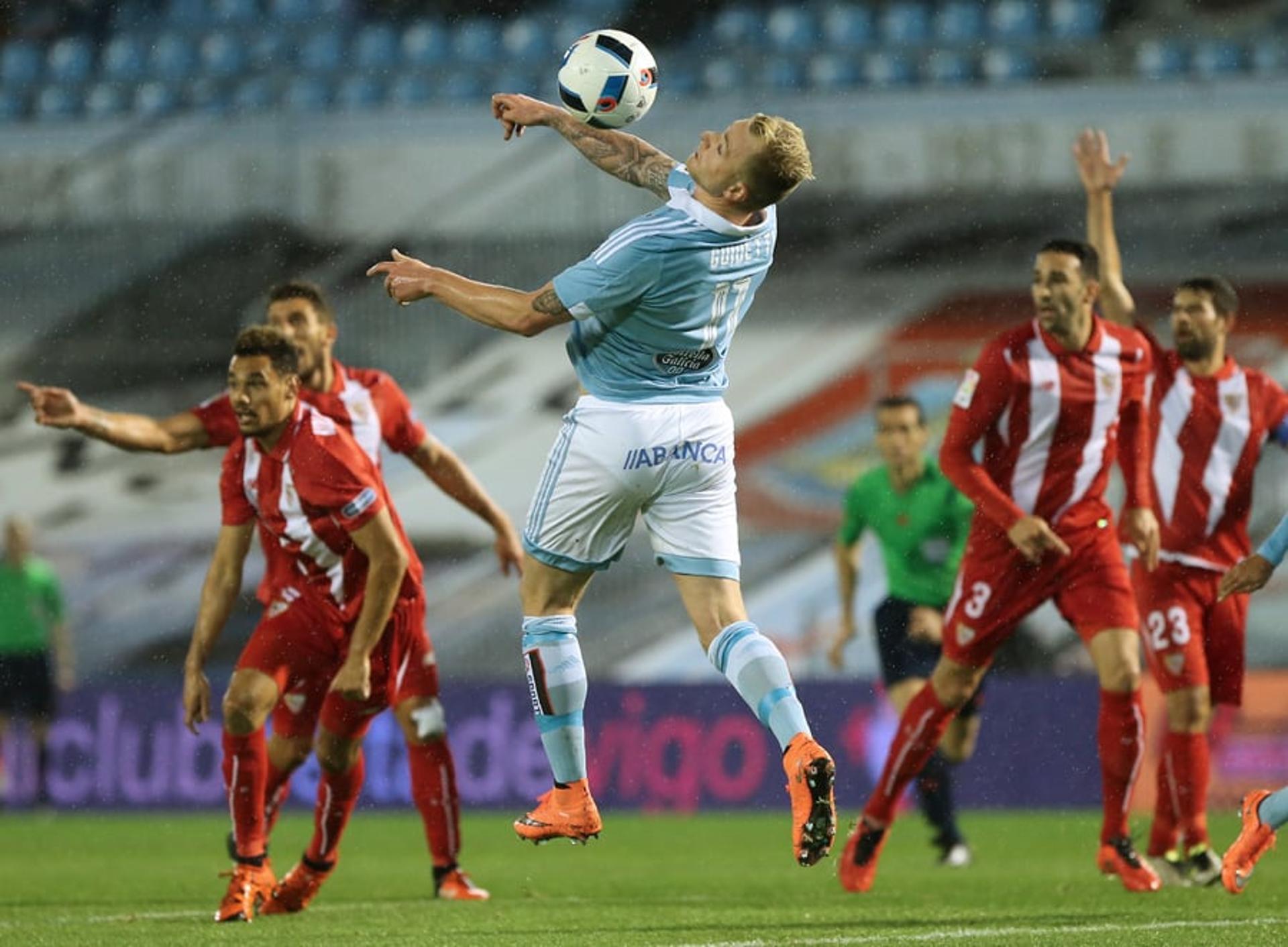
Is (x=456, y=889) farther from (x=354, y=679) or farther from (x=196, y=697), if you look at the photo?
(x=196, y=697)

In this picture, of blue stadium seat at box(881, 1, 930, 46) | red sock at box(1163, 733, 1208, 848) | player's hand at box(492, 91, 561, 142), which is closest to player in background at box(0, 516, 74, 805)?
Result: blue stadium seat at box(881, 1, 930, 46)

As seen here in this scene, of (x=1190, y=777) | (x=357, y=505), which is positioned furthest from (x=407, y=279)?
(x=1190, y=777)

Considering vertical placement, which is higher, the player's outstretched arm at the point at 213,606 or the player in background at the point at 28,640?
the player's outstretched arm at the point at 213,606

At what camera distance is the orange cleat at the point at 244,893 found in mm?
6707

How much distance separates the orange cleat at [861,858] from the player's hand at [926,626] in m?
2.07

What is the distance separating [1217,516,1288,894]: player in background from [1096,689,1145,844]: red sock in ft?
4.12

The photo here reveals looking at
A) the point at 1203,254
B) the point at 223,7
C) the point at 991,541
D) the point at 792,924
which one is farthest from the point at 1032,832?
the point at 223,7

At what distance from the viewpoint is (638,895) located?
784cm

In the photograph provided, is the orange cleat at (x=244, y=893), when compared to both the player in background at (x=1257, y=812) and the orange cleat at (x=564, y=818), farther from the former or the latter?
the player in background at (x=1257, y=812)

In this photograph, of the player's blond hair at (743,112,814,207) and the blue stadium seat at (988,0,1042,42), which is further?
the blue stadium seat at (988,0,1042,42)

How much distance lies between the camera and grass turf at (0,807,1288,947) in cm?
611

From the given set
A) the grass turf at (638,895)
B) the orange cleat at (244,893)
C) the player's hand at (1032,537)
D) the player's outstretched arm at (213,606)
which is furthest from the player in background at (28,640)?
the player's hand at (1032,537)

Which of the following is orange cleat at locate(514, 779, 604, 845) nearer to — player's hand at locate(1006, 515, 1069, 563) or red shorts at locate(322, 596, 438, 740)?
red shorts at locate(322, 596, 438, 740)

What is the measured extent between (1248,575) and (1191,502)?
6.76 feet
